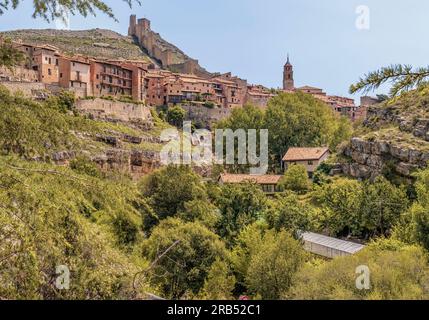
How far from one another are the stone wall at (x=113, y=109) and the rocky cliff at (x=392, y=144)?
26.1 m

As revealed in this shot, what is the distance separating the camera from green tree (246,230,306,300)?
17609 mm

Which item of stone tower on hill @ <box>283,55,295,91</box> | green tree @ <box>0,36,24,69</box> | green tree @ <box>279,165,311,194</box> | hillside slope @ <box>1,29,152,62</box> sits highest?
hillside slope @ <box>1,29,152,62</box>

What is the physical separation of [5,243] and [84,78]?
5311cm

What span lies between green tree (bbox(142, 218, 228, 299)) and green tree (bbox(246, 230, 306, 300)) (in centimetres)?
211

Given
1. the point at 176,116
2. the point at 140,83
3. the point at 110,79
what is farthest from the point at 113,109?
the point at 140,83

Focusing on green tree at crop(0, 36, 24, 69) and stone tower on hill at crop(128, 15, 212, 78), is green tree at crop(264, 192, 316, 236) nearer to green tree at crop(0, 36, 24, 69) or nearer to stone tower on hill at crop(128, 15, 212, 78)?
green tree at crop(0, 36, 24, 69)

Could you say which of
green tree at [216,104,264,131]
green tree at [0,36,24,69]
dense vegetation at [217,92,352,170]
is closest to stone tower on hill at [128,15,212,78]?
green tree at [216,104,264,131]

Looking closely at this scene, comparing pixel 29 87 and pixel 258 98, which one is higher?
pixel 258 98

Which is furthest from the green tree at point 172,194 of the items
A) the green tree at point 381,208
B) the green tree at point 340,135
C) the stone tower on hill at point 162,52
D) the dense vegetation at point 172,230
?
the stone tower on hill at point 162,52

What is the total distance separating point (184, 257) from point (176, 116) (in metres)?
45.2

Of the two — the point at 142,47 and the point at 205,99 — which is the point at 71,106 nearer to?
the point at 205,99

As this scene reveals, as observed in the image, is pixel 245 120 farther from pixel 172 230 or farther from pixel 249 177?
pixel 172 230

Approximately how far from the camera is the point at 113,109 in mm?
52781

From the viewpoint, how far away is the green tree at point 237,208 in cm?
2444
